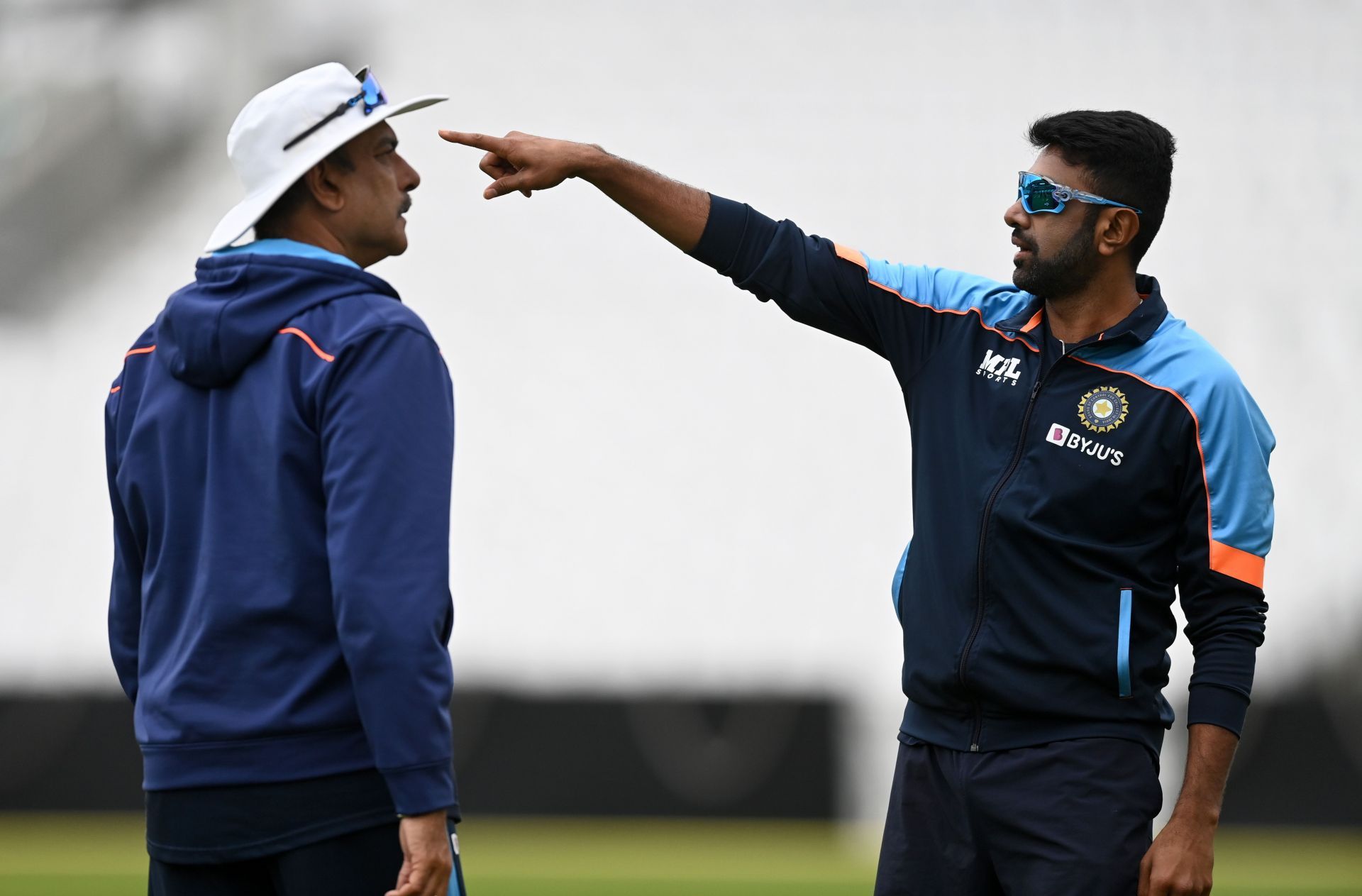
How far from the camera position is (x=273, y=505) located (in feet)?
5.72

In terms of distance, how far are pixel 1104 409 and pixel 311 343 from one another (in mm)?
Answer: 1147

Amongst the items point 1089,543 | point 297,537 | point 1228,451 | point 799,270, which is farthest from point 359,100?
point 1228,451

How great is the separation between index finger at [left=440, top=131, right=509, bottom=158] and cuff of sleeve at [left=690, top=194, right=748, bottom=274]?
13.3 inches

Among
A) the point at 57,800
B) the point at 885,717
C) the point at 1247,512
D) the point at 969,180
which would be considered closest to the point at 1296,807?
the point at 885,717

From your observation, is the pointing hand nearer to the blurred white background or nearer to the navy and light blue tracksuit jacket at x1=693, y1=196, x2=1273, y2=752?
the navy and light blue tracksuit jacket at x1=693, y1=196, x2=1273, y2=752

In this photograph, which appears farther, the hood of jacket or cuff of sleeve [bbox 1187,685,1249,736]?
cuff of sleeve [bbox 1187,685,1249,736]

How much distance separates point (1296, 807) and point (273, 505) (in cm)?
512

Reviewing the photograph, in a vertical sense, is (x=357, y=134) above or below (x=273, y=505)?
above

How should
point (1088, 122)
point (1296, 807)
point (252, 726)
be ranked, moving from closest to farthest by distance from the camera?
point (252, 726)
point (1088, 122)
point (1296, 807)

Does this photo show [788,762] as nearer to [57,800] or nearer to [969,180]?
[969,180]

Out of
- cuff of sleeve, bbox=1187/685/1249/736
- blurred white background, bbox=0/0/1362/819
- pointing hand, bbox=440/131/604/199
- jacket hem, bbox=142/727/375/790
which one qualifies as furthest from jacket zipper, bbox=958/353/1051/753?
blurred white background, bbox=0/0/1362/819

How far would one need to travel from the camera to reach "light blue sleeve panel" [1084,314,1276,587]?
2135mm

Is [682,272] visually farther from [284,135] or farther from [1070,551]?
[284,135]

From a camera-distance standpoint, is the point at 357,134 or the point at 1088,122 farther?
the point at 1088,122
